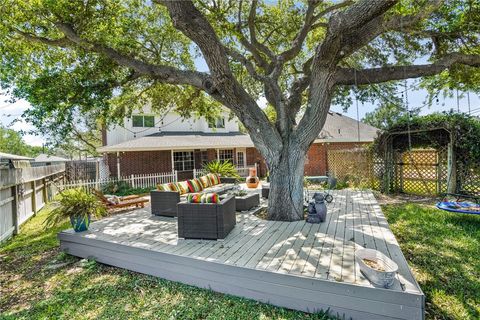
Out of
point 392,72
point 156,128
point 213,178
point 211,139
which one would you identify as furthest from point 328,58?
point 156,128

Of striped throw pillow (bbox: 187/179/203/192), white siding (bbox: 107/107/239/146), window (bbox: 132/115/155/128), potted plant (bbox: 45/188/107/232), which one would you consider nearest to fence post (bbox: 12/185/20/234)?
potted plant (bbox: 45/188/107/232)

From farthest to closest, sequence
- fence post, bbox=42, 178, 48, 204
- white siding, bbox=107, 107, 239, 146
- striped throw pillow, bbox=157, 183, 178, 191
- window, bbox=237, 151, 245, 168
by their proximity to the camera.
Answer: window, bbox=237, 151, 245, 168
white siding, bbox=107, 107, 239, 146
fence post, bbox=42, 178, 48, 204
striped throw pillow, bbox=157, 183, 178, 191

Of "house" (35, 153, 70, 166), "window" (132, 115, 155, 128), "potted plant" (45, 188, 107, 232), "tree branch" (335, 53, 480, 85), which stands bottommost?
"potted plant" (45, 188, 107, 232)

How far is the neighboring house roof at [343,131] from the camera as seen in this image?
53.2 ft

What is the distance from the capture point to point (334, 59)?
17.4 ft

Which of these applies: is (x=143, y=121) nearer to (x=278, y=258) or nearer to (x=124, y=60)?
(x=124, y=60)

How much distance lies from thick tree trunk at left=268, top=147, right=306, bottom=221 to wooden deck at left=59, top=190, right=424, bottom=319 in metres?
0.30

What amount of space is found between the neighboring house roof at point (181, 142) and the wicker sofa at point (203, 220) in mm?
10381

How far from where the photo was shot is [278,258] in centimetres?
383

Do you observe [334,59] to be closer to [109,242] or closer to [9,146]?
[109,242]

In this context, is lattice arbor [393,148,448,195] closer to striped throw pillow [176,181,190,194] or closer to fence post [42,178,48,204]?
striped throw pillow [176,181,190,194]

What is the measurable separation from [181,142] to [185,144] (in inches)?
18.7

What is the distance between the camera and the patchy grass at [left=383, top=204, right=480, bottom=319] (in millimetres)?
3348

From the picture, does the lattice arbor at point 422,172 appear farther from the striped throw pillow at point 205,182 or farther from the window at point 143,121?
the window at point 143,121
